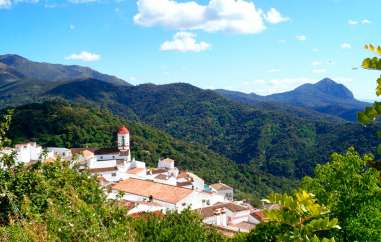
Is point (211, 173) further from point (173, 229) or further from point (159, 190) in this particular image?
point (173, 229)

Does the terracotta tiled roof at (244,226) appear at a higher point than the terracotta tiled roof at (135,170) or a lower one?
lower

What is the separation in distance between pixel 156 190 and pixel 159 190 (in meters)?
0.35

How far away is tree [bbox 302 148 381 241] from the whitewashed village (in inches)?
595

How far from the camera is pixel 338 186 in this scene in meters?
15.4

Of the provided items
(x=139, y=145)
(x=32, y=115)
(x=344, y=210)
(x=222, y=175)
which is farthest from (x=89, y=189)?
(x=32, y=115)

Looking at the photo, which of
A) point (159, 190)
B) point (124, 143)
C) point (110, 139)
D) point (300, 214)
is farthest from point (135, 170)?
point (300, 214)

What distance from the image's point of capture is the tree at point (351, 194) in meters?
13.6

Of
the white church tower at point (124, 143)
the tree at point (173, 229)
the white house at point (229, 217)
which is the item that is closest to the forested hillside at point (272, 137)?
the white church tower at point (124, 143)

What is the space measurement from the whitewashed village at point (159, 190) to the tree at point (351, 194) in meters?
15.1

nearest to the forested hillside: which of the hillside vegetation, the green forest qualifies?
the green forest

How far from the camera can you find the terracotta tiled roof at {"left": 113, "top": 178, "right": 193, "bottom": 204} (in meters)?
47.2

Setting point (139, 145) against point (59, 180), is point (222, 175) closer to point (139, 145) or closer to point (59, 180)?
point (139, 145)

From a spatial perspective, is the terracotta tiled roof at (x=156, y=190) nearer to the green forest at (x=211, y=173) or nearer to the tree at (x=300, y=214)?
the green forest at (x=211, y=173)

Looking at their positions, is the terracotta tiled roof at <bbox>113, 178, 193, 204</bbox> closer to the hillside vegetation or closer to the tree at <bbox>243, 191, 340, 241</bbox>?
the hillside vegetation
